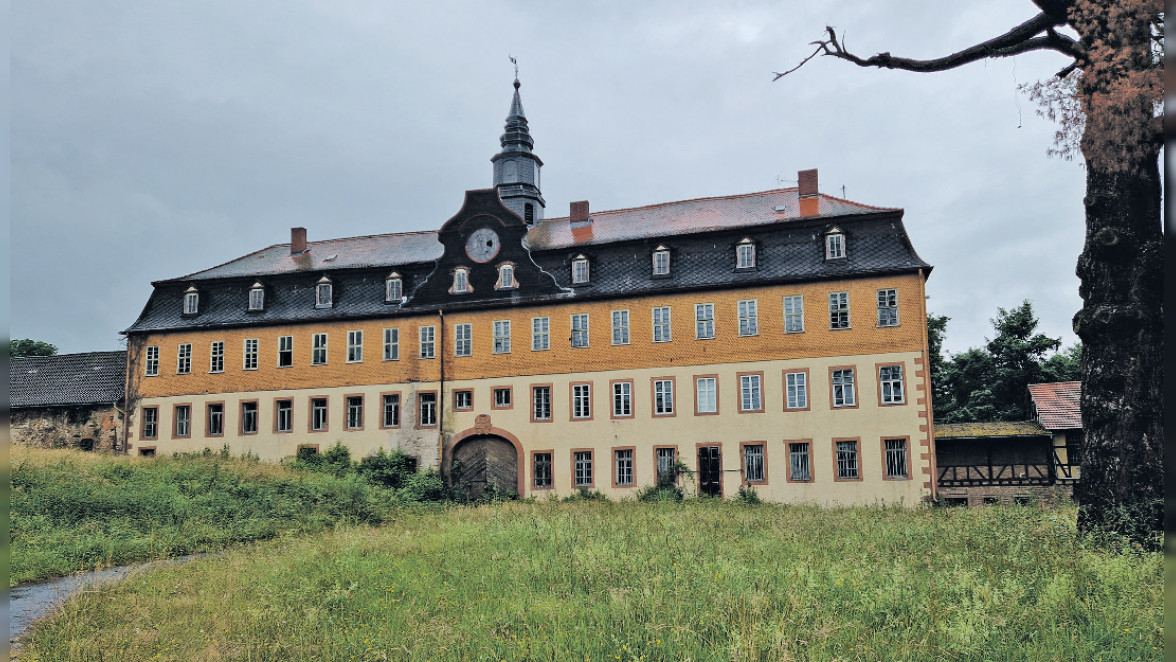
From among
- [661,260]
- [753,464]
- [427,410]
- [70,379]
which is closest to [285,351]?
[427,410]

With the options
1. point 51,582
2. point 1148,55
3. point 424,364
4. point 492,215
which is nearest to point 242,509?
point 51,582

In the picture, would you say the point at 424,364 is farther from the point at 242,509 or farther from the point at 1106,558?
the point at 1106,558

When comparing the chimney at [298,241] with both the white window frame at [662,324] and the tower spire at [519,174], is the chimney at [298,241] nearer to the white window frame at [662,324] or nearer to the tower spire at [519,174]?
the tower spire at [519,174]

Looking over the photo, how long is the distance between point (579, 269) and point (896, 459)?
13.4 meters

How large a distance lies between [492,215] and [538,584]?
2609 centimetres

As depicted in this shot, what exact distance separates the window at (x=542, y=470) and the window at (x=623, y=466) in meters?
2.57

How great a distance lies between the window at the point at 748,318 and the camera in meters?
31.5

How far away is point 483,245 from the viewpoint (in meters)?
35.4

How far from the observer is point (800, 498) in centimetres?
2975

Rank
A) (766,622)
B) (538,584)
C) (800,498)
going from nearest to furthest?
(766,622), (538,584), (800,498)

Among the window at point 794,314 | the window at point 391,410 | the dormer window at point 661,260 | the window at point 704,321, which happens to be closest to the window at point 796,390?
the window at point 794,314

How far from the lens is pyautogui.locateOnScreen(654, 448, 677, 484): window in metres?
31.1

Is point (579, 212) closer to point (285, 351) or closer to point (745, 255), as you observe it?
point (745, 255)

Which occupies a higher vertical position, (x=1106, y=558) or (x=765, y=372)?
(x=765, y=372)
